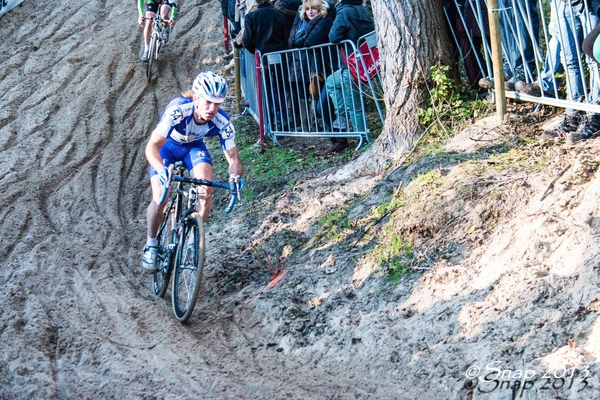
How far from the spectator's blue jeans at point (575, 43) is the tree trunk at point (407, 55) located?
5.27 feet

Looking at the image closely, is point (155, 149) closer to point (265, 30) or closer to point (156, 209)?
point (156, 209)

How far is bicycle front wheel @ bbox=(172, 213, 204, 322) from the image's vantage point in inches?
223

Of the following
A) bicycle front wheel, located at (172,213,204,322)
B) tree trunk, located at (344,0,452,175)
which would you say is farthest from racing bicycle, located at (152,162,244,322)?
tree trunk, located at (344,0,452,175)

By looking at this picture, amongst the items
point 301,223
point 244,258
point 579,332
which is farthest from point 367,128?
point 579,332

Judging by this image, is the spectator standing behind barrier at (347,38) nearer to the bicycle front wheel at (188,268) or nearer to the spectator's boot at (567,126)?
the spectator's boot at (567,126)

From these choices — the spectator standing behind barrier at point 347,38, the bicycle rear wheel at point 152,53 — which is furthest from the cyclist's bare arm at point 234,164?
the bicycle rear wheel at point 152,53

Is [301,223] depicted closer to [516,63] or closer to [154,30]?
[516,63]

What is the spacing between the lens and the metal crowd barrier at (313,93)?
8508mm

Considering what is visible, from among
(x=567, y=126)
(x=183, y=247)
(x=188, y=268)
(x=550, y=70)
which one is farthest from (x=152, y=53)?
(x=567, y=126)

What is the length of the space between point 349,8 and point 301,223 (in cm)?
308

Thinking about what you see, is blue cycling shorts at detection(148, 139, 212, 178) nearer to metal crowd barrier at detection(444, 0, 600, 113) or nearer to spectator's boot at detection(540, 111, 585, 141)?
metal crowd barrier at detection(444, 0, 600, 113)

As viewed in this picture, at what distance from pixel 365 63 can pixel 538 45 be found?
98.0 inches

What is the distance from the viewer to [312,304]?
19.1 feet

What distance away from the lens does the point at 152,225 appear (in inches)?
259
